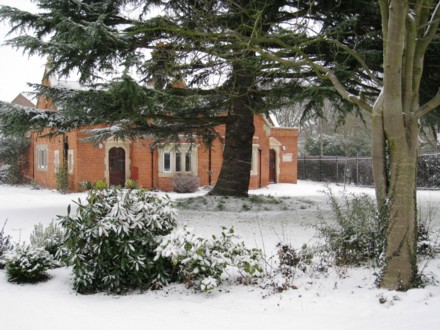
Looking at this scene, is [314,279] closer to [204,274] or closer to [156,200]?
[204,274]

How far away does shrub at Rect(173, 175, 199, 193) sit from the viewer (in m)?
20.9

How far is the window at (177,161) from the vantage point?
22.3 meters

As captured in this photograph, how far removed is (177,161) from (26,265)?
56.5 feet

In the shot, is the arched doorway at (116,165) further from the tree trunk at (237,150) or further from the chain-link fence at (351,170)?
the chain-link fence at (351,170)

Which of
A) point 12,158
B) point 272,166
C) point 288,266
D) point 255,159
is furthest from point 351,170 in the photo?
point 12,158

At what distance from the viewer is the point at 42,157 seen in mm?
26016

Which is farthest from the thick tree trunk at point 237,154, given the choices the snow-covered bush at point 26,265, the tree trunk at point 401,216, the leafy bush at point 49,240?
the tree trunk at point 401,216

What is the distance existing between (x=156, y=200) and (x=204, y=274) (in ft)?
4.49

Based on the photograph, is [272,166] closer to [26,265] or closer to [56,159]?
[56,159]

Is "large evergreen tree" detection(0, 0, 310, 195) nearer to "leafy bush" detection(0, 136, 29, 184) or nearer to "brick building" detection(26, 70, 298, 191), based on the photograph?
"brick building" detection(26, 70, 298, 191)

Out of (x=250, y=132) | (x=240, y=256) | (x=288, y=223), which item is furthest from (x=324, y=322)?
(x=250, y=132)

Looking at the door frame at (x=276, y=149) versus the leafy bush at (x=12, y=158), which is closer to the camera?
the leafy bush at (x=12, y=158)

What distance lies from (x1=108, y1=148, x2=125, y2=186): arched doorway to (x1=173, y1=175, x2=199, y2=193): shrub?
323 cm

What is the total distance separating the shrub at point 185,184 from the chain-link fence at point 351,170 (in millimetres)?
7559
